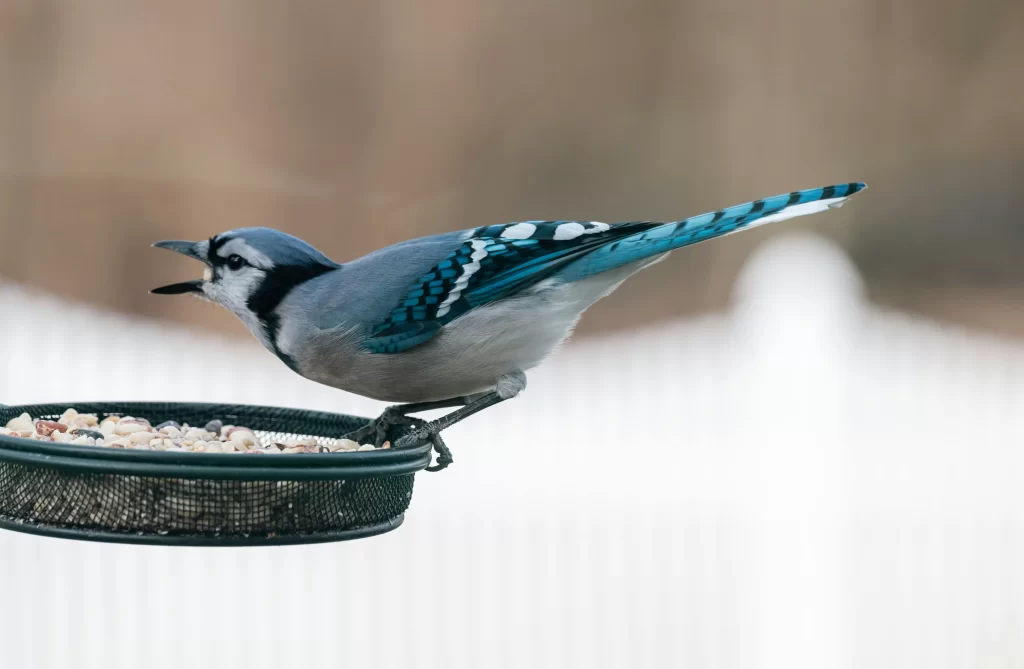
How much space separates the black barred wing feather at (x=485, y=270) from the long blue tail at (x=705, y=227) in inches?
1.1

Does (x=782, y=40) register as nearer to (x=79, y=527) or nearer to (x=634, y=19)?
(x=634, y=19)

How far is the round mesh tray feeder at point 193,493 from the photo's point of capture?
1.45m

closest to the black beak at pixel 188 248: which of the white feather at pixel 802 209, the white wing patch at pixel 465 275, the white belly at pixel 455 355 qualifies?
the white belly at pixel 455 355

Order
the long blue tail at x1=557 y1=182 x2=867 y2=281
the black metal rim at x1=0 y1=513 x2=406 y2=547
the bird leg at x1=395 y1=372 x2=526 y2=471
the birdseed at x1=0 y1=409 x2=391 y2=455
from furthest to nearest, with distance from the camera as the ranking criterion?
the bird leg at x1=395 y1=372 x2=526 y2=471
the long blue tail at x1=557 y1=182 x2=867 y2=281
the birdseed at x1=0 y1=409 x2=391 y2=455
the black metal rim at x1=0 y1=513 x2=406 y2=547

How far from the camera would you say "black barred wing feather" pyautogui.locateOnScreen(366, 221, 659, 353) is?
80.4 inches


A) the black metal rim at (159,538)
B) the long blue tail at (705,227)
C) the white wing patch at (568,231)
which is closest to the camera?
the black metal rim at (159,538)

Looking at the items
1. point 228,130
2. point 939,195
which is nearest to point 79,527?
point 228,130

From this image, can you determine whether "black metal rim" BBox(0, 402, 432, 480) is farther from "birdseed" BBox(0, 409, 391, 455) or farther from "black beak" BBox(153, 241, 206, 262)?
"black beak" BBox(153, 241, 206, 262)

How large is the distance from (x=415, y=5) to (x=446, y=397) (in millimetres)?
3298

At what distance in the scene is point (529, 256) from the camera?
214cm

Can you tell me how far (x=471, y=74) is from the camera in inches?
201

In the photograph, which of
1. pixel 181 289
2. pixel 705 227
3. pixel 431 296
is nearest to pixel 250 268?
pixel 181 289

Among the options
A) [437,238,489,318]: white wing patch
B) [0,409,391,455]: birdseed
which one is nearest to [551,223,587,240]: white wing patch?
[437,238,489,318]: white wing patch

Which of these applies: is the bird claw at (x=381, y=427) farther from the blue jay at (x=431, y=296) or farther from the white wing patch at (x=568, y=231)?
the white wing patch at (x=568, y=231)
